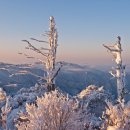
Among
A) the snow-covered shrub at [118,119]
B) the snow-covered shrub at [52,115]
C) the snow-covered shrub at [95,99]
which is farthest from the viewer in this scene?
the snow-covered shrub at [95,99]

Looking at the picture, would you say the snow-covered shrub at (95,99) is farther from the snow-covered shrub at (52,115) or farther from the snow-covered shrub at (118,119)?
the snow-covered shrub at (52,115)

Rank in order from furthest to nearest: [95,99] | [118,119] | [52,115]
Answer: [95,99] < [118,119] < [52,115]

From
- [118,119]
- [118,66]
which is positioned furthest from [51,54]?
[118,119]

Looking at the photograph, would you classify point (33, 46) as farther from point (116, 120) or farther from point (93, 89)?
point (116, 120)

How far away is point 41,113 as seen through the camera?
11094 mm

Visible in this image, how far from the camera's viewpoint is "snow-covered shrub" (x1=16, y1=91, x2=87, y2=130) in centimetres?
1108

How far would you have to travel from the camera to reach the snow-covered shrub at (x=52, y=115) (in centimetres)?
Answer: 1108

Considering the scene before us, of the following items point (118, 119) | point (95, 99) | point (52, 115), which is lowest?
point (95, 99)

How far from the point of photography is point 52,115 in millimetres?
11242

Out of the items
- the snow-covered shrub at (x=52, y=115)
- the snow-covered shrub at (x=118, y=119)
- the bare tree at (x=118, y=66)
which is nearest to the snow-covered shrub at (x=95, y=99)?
the bare tree at (x=118, y=66)

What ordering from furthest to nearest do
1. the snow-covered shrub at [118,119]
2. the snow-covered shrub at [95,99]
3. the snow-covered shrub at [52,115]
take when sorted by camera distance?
1. the snow-covered shrub at [95,99]
2. the snow-covered shrub at [118,119]
3. the snow-covered shrub at [52,115]

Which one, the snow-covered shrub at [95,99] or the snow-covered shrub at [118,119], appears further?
the snow-covered shrub at [95,99]

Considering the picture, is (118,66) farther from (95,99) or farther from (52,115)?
(52,115)

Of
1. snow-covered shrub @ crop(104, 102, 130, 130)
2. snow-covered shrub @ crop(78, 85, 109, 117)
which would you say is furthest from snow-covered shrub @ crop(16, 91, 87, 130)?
snow-covered shrub @ crop(78, 85, 109, 117)
